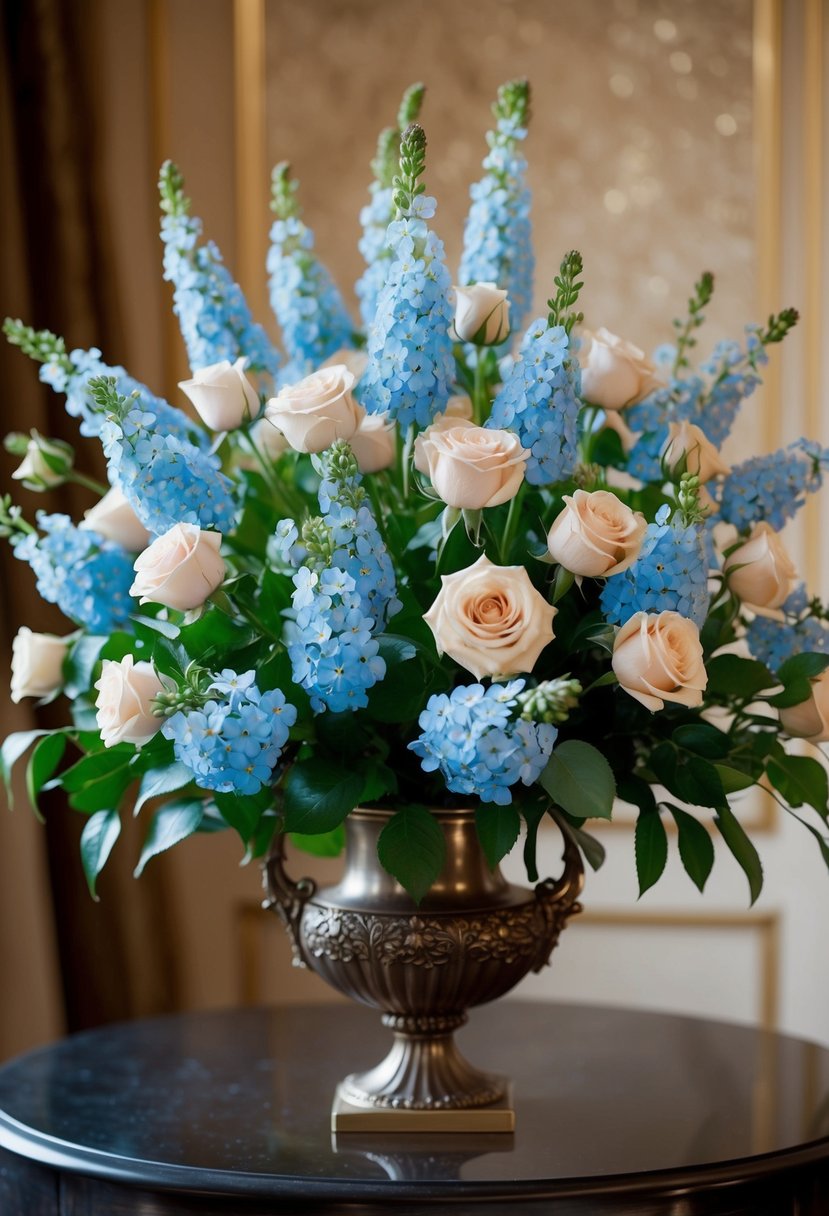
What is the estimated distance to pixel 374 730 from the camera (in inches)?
49.1

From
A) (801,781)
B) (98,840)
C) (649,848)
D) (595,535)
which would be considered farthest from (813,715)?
(98,840)

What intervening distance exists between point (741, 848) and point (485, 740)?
0.32m

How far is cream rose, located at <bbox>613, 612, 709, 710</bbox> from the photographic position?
1.09 m

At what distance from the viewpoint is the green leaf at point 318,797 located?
116 centimetres

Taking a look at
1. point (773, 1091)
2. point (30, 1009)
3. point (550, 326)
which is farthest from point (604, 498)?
point (30, 1009)

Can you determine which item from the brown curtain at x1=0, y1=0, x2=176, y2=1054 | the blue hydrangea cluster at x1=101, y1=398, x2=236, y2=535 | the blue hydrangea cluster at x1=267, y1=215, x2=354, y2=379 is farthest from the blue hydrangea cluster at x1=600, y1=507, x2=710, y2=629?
the brown curtain at x1=0, y1=0, x2=176, y2=1054

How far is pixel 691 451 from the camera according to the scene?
1.28 m

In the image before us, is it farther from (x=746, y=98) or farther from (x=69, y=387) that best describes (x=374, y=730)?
(x=746, y=98)

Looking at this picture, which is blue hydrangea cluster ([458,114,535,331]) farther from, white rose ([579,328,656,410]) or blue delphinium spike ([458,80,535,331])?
white rose ([579,328,656,410])

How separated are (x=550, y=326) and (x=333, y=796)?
1.36 feet

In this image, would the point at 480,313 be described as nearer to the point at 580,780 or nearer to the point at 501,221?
the point at 501,221

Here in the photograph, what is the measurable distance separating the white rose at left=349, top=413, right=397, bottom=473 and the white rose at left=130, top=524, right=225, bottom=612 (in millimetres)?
179

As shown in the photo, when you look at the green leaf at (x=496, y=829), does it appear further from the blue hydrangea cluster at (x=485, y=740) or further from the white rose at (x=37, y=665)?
the white rose at (x=37, y=665)

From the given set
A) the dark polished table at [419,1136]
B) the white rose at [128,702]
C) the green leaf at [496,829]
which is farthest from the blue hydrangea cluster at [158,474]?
the dark polished table at [419,1136]
